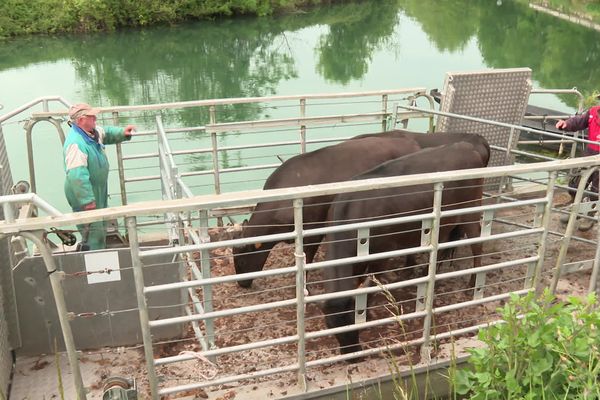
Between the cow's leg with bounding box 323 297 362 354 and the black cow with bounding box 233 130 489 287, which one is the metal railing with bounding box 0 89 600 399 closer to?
the cow's leg with bounding box 323 297 362 354

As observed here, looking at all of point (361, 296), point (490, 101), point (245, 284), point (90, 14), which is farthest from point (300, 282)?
point (90, 14)

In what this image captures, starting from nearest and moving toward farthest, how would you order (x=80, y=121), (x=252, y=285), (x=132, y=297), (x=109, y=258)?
(x=109, y=258)
(x=132, y=297)
(x=80, y=121)
(x=252, y=285)

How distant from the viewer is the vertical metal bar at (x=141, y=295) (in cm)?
354

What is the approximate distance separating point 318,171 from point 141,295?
2852 millimetres

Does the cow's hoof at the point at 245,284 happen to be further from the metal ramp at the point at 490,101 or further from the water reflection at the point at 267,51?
the water reflection at the point at 267,51

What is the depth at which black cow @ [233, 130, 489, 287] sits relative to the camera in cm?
573

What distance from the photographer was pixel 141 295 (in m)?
3.65

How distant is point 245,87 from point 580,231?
1459 cm

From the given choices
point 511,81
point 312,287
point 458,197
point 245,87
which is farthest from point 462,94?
point 245,87

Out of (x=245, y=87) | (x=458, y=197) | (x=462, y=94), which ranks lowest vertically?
(x=245, y=87)

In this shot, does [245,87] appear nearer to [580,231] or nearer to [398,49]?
[398,49]

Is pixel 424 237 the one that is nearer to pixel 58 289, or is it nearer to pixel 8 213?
pixel 58 289

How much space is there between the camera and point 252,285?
5863 millimetres

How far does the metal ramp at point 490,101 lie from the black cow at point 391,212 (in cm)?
87
